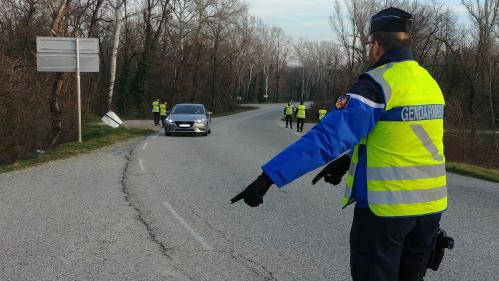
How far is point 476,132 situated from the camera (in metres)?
22.1

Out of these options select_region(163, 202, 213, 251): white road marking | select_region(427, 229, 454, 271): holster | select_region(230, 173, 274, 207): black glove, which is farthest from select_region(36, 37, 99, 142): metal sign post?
select_region(427, 229, 454, 271): holster

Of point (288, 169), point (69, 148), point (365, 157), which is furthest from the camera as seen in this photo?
point (69, 148)

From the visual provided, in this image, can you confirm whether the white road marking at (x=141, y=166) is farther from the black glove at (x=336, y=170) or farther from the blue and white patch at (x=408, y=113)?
the blue and white patch at (x=408, y=113)

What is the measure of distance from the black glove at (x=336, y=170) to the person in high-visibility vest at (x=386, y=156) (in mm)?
423

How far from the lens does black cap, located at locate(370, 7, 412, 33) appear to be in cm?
244

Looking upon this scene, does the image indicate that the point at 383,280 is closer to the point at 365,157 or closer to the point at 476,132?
the point at 365,157

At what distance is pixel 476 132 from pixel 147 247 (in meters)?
20.6

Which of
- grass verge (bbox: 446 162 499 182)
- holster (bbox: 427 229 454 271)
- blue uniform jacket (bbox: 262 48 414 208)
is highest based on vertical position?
blue uniform jacket (bbox: 262 48 414 208)

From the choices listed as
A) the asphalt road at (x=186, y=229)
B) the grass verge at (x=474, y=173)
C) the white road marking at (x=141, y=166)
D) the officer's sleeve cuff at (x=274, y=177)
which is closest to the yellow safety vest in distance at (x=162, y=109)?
the white road marking at (x=141, y=166)

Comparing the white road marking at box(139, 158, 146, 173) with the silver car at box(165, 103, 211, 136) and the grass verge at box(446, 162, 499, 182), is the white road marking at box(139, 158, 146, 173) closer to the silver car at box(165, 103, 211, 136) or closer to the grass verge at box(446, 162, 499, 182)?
the grass verge at box(446, 162, 499, 182)

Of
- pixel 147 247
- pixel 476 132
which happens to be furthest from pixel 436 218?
pixel 476 132

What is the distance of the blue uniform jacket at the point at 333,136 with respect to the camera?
7.42 ft

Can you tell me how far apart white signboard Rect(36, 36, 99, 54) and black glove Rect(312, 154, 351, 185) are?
49.5 feet

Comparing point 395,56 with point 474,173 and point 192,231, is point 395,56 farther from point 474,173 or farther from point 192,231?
point 474,173
